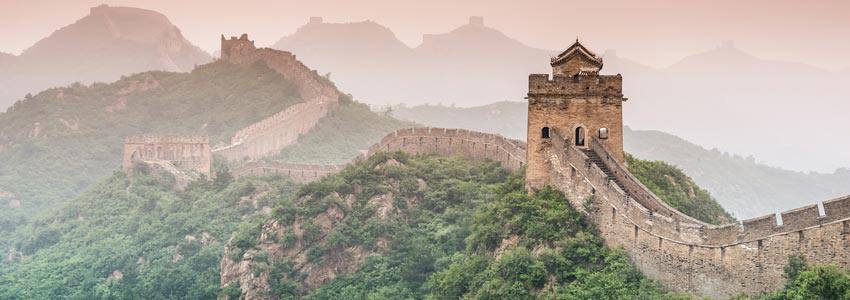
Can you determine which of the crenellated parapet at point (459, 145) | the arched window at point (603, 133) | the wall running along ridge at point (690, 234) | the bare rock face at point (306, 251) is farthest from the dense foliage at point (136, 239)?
the wall running along ridge at point (690, 234)

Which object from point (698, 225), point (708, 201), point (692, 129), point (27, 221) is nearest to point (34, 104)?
point (27, 221)

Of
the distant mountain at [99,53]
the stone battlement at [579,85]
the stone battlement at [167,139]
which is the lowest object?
the stone battlement at [167,139]

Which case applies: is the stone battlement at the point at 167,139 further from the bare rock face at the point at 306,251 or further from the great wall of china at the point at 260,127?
the bare rock face at the point at 306,251

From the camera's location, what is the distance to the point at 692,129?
7603 inches

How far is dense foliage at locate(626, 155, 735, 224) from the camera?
31.2 metres

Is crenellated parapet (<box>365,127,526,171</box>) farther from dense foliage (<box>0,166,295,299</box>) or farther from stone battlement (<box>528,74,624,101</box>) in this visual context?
dense foliage (<box>0,166,295,299</box>)

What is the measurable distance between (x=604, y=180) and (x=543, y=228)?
7.97 ft

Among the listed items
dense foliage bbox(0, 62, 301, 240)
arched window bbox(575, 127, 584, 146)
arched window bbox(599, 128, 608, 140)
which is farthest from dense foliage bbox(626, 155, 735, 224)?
dense foliage bbox(0, 62, 301, 240)

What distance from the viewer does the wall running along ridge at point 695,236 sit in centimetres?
2062

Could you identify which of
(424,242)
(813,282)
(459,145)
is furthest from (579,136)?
(459,145)

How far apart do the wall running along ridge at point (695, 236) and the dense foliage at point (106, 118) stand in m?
57.1

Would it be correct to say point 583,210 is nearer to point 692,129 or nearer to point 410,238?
point 410,238

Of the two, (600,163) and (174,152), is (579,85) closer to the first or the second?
(600,163)

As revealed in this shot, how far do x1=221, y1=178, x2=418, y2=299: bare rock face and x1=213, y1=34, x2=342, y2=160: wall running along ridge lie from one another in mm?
32201
